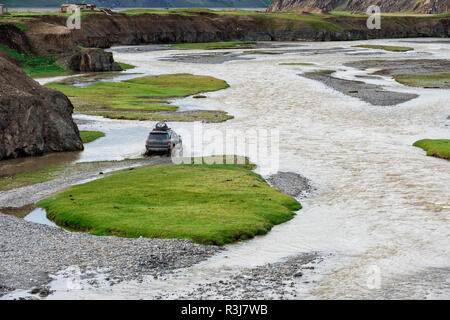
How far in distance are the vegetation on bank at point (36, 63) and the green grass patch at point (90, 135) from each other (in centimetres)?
6161

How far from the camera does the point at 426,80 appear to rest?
114 meters

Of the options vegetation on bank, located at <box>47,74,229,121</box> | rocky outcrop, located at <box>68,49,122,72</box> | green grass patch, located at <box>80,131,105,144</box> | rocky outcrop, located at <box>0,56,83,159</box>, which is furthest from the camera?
rocky outcrop, located at <box>68,49,122,72</box>

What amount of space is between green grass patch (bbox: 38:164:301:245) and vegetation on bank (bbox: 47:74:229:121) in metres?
30.3

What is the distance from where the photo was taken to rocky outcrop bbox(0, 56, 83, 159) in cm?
5522

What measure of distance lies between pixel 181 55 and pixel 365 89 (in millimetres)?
80186

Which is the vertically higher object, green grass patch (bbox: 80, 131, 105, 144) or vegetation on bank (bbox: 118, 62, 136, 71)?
vegetation on bank (bbox: 118, 62, 136, 71)

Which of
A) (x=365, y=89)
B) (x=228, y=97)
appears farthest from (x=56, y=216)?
(x=365, y=89)

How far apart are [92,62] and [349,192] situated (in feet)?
321

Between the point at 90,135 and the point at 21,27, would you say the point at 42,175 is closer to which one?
the point at 90,135

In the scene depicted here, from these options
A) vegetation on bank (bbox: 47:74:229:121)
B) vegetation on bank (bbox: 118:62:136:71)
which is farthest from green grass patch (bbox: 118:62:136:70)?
vegetation on bank (bbox: 47:74:229:121)

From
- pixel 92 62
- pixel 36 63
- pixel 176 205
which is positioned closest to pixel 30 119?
pixel 176 205

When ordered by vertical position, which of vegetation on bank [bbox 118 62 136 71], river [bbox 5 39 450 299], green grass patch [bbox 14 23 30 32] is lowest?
river [bbox 5 39 450 299]

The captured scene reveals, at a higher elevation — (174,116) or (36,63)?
(36,63)

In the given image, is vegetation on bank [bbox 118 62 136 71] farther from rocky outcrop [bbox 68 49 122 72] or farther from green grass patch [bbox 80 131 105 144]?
green grass patch [bbox 80 131 105 144]
